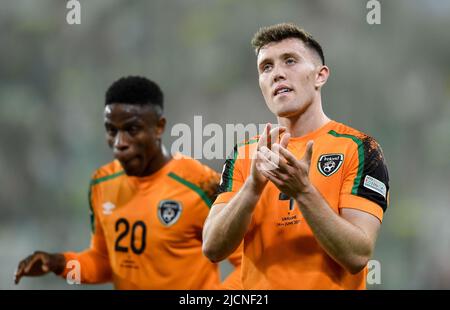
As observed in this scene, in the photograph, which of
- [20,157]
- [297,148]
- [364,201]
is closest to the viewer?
[364,201]

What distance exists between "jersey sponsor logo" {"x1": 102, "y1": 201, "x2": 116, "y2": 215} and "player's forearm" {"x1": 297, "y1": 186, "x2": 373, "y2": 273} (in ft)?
6.93

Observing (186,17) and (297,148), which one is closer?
(297,148)

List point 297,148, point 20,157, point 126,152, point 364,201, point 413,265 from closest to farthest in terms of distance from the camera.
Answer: point 364,201, point 297,148, point 126,152, point 413,265, point 20,157

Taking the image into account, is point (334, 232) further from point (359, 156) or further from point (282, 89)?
point (282, 89)

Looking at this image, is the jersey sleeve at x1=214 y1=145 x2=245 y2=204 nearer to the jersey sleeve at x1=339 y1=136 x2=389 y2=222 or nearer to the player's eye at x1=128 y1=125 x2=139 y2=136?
the jersey sleeve at x1=339 y1=136 x2=389 y2=222

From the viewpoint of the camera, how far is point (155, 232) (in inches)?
158

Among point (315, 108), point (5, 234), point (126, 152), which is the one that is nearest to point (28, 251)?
point (5, 234)

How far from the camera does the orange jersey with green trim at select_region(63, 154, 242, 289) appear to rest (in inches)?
157

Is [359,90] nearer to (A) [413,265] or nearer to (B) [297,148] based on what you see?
(A) [413,265]

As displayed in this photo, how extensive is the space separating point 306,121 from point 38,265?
1.82 metres

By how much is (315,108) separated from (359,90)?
145 inches

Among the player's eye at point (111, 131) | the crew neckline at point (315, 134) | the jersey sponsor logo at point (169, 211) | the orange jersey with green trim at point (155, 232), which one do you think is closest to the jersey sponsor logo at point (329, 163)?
Answer: the crew neckline at point (315, 134)

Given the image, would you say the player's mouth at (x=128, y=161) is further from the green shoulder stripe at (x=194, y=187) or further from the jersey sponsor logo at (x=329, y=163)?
the jersey sponsor logo at (x=329, y=163)
